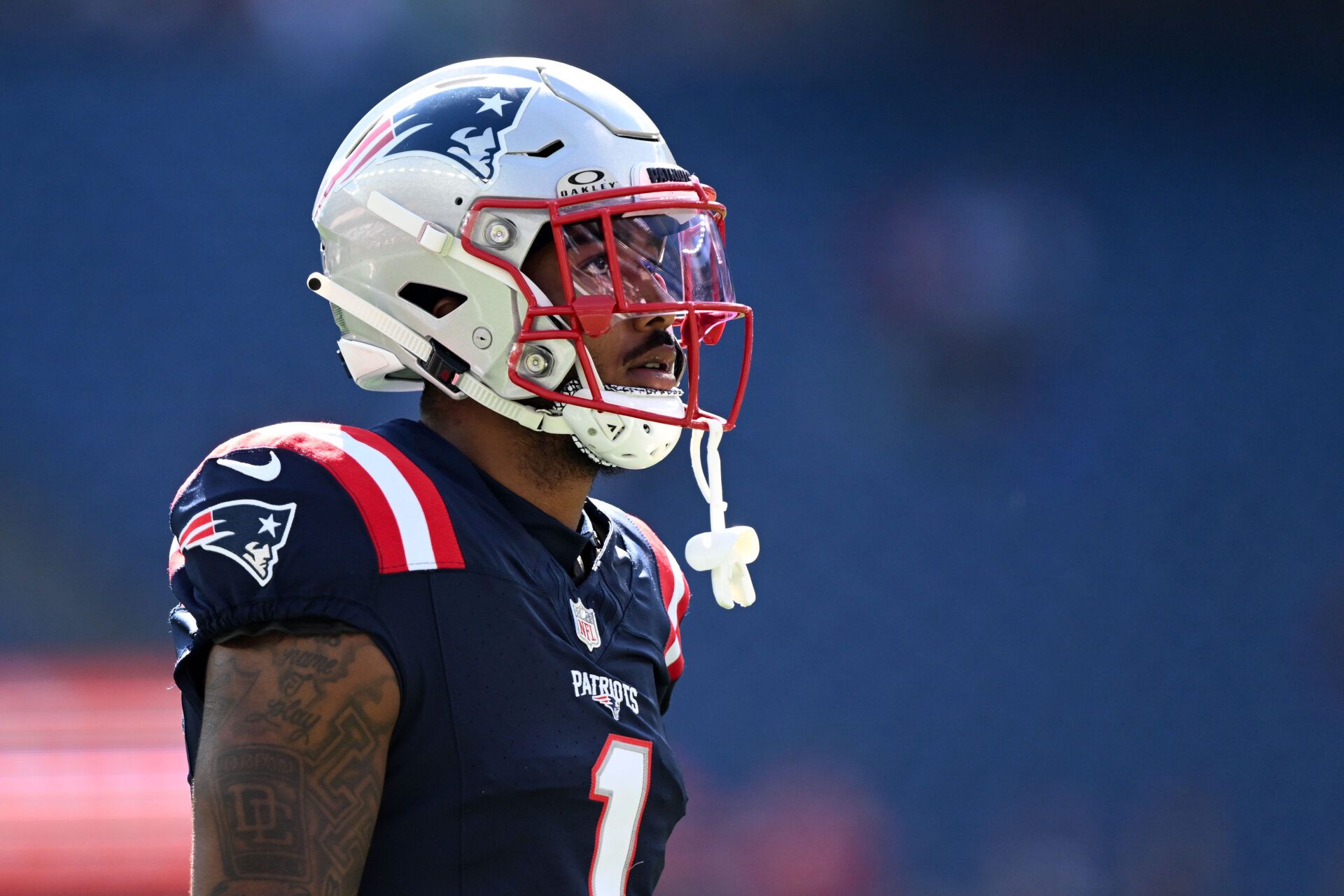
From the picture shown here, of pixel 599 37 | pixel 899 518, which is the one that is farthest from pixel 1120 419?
pixel 599 37

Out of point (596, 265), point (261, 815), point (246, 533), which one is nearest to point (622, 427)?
point (596, 265)

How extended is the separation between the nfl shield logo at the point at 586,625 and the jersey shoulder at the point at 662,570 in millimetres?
166

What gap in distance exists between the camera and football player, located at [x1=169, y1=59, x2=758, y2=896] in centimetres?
101

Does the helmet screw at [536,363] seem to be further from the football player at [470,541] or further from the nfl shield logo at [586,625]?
the nfl shield logo at [586,625]

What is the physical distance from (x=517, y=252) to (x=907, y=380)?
5.83ft

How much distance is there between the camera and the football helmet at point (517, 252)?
130 centimetres

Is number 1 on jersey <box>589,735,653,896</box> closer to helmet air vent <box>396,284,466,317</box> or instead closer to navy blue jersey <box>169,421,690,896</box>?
navy blue jersey <box>169,421,690,896</box>

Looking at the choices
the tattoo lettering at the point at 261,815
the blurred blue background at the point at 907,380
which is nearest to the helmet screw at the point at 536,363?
the tattoo lettering at the point at 261,815

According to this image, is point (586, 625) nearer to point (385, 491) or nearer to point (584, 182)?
point (385, 491)

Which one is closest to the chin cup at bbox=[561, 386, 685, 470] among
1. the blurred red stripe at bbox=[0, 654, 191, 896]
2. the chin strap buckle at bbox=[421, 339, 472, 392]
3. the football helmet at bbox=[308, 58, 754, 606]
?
the football helmet at bbox=[308, 58, 754, 606]

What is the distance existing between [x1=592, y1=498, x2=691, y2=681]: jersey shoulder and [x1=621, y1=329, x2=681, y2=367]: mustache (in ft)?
0.67

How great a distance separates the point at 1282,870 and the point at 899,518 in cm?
110

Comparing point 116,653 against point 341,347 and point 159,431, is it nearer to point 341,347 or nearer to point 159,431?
point 159,431

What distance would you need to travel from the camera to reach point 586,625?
126cm
